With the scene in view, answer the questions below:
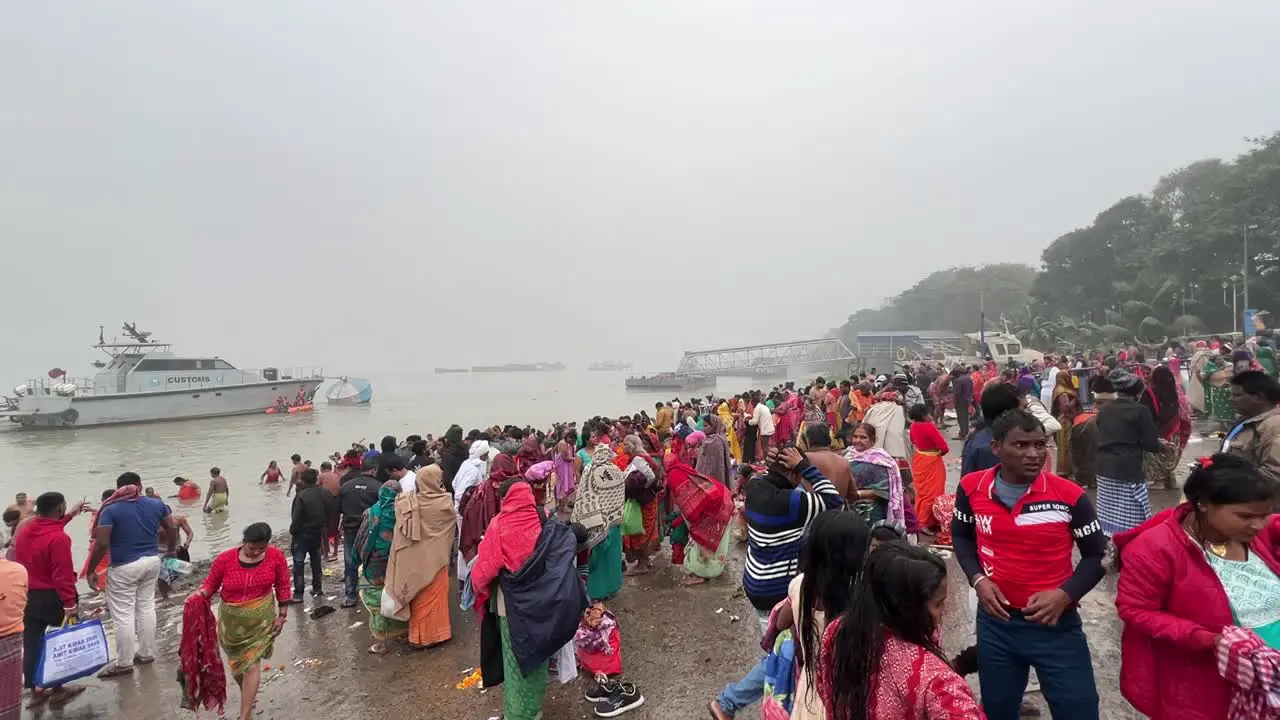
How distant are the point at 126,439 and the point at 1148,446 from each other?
36923mm

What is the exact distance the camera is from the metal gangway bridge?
8269 centimetres

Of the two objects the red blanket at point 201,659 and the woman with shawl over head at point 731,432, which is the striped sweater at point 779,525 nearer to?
the red blanket at point 201,659

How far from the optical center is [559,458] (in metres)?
7.04

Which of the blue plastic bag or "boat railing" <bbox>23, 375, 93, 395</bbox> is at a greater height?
"boat railing" <bbox>23, 375, 93, 395</bbox>

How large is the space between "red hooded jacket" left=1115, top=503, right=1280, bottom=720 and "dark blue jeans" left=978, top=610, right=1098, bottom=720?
17 cm

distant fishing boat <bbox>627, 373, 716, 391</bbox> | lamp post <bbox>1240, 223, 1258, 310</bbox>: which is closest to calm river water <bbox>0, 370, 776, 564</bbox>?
distant fishing boat <bbox>627, 373, 716, 391</bbox>

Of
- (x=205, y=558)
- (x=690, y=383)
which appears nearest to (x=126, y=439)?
(x=205, y=558)

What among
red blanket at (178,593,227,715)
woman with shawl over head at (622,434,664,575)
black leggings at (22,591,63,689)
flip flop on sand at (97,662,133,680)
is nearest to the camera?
red blanket at (178,593,227,715)

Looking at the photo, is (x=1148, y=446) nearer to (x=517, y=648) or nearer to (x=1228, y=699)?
(x=1228, y=699)

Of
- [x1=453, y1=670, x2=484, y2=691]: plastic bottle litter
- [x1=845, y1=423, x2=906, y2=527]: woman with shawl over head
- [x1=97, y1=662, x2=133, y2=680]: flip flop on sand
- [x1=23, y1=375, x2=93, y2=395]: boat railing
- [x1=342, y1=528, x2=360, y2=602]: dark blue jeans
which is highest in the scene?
[x1=23, y1=375, x2=93, y2=395]: boat railing

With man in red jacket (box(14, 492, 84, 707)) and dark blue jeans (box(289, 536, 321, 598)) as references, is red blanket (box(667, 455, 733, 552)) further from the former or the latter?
man in red jacket (box(14, 492, 84, 707))

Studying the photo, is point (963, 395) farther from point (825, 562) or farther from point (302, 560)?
point (302, 560)

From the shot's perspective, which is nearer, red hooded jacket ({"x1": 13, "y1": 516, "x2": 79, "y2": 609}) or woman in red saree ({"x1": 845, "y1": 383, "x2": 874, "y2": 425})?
red hooded jacket ({"x1": 13, "y1": 516, "x2": 79, "y2": 609})

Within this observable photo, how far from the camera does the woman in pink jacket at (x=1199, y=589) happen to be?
1.85 m
